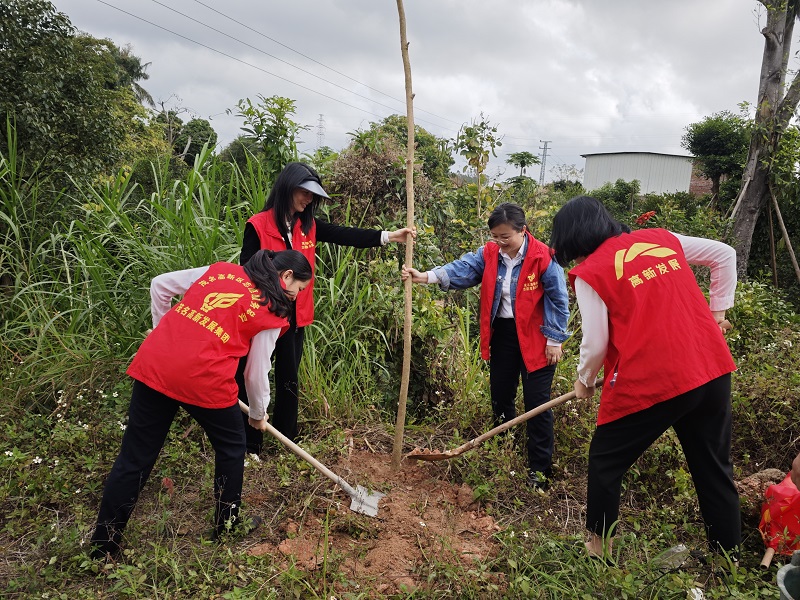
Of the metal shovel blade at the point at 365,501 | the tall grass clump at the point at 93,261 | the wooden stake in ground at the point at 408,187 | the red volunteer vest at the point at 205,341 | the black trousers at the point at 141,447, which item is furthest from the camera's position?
the tall grass clump at the point at 93,261

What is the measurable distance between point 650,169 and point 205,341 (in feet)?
127

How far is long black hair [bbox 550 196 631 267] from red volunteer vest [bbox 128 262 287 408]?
1.26 meters

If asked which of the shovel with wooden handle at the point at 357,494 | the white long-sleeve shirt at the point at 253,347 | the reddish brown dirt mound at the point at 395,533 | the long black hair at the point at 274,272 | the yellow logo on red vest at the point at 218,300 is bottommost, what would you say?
the reddish brown dirt mound at the point at 395,533

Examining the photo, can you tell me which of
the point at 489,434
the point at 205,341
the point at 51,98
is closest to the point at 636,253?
the point at 489,434

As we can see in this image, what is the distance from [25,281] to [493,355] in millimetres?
3538

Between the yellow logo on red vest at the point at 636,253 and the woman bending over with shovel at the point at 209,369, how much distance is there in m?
1.30

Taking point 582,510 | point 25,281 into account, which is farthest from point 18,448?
point 582,510

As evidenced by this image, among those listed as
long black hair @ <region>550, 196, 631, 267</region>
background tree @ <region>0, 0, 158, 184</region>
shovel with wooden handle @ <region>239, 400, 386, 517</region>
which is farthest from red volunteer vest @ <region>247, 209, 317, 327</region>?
background tree @ <region>0, 0, 158, 184</region>

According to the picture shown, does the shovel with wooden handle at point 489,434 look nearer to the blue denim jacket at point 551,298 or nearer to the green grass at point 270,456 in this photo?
the green grass at point 270,456

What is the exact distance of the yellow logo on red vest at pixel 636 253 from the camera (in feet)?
7.14

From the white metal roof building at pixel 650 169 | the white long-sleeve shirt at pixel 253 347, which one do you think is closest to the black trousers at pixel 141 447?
the white long-sleeve shirt at pixel 253 347

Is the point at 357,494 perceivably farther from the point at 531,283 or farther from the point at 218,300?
the point at 531,283

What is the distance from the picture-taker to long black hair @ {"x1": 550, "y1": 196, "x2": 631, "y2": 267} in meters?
2.31

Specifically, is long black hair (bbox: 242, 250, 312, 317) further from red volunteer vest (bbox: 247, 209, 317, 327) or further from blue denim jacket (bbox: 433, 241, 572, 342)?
blue denim jacket (bbox: 433, 241, 572, 342)
